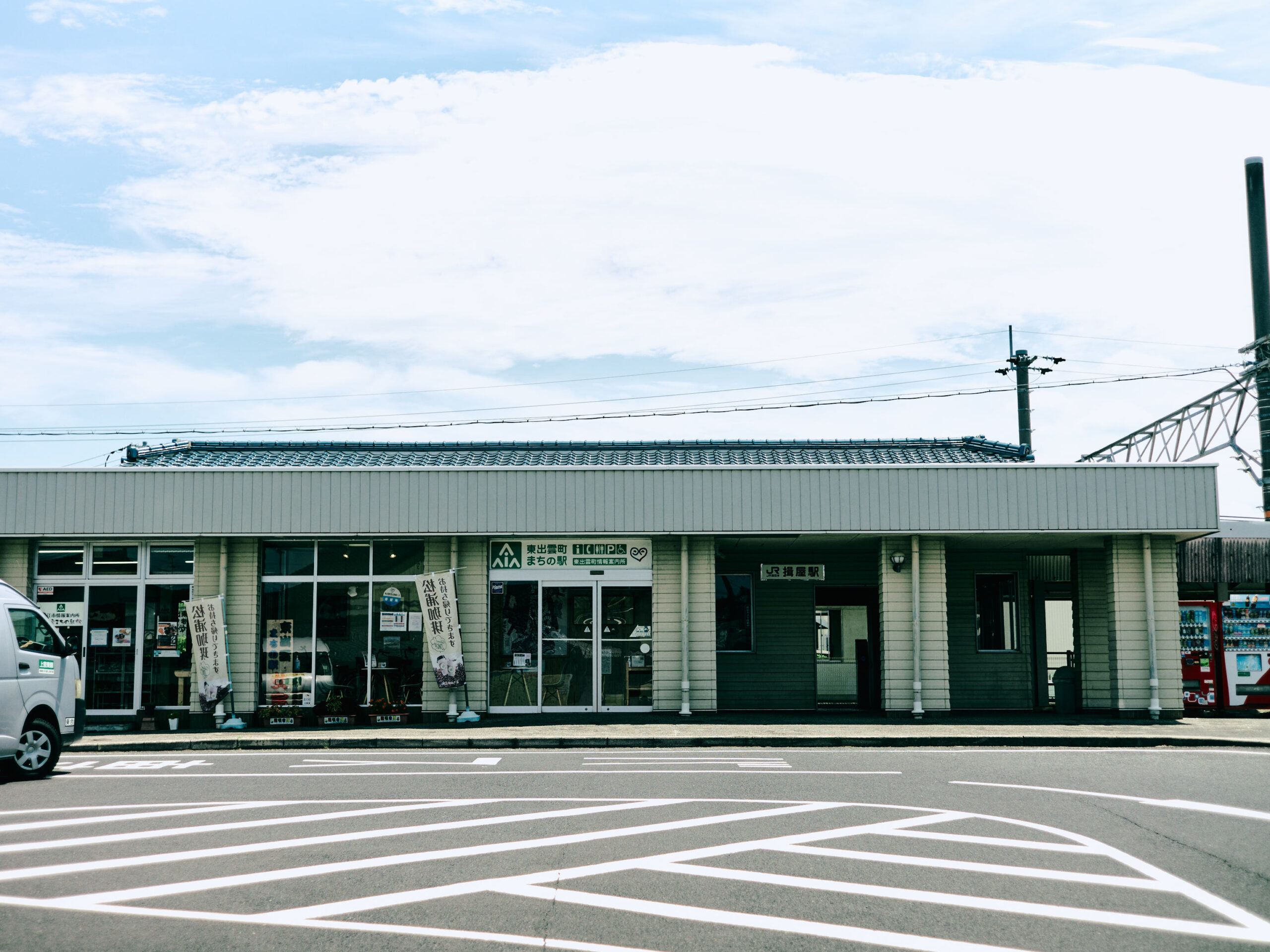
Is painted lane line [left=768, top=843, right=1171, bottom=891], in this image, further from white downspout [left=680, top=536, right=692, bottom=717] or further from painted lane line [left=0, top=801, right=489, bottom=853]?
white downspout [left=680, top=536, right=692, bottom=717]

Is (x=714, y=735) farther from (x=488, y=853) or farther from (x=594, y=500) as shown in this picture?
(x=488, y=853)

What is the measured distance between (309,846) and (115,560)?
13300 millimetres

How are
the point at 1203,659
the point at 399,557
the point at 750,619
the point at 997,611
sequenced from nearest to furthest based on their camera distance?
the point at 399,557 → the point at 1203,659 → the point at 750,619 → the point at 997,611

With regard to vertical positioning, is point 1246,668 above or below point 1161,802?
above

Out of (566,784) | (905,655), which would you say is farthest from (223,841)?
(905,655)

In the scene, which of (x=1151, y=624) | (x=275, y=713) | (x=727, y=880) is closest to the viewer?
(x=727, y=880)

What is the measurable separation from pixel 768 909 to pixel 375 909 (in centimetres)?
235

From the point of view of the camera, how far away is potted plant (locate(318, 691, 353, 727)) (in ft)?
63.8

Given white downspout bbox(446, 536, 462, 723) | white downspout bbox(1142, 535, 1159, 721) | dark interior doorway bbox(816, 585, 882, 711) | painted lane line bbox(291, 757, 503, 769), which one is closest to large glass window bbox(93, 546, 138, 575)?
white downspout bbox(446, 536, 462, 723)

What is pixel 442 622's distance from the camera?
1952 centimetres

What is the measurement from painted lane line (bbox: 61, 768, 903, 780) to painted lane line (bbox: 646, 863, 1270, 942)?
17.7 feet

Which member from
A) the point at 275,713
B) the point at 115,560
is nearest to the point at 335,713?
the point at 275,713

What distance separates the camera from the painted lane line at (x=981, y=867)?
7.75 metres

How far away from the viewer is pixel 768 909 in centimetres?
695
